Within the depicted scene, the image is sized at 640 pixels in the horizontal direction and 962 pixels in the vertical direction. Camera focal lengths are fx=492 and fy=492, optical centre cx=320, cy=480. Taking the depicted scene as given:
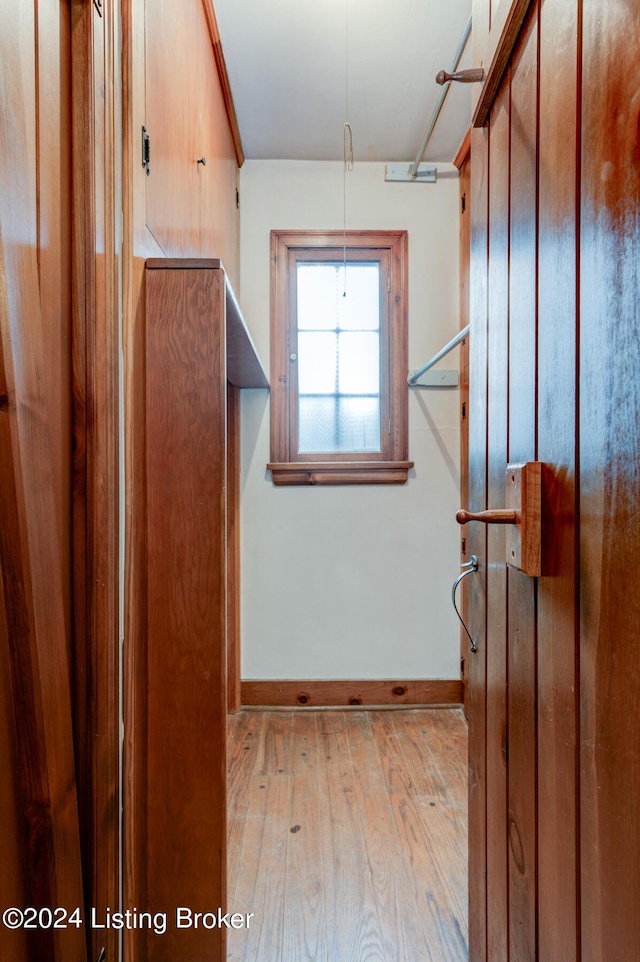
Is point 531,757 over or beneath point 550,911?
over

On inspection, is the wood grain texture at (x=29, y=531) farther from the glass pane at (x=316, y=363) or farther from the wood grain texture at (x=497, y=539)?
the glass pane at (x=316, y=363)

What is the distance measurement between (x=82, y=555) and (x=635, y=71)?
3.04 feet

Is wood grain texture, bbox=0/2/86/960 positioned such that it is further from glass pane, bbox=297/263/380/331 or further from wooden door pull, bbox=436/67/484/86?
glass pane, bbox=297/263/380/331

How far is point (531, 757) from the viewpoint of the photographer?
69 cm

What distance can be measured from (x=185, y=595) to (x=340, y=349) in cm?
179

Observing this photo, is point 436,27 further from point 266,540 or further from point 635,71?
point 266,540

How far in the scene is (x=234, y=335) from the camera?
1.49m

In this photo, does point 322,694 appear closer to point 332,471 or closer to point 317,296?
point 332,471

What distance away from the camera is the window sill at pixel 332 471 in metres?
2.45

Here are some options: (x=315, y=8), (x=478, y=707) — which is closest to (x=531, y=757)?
(x=478, y=707)

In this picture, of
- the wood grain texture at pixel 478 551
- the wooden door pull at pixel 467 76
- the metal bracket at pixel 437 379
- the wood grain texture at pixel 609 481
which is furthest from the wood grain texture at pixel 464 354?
the wood grain texture at pixel 609 481

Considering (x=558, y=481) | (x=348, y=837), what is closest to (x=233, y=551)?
(x=348, y=837)

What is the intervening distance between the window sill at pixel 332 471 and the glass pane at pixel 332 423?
0.29ft

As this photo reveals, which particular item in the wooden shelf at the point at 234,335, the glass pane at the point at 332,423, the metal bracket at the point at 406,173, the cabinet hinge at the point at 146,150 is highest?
the metal bracket at the point at 406,173
